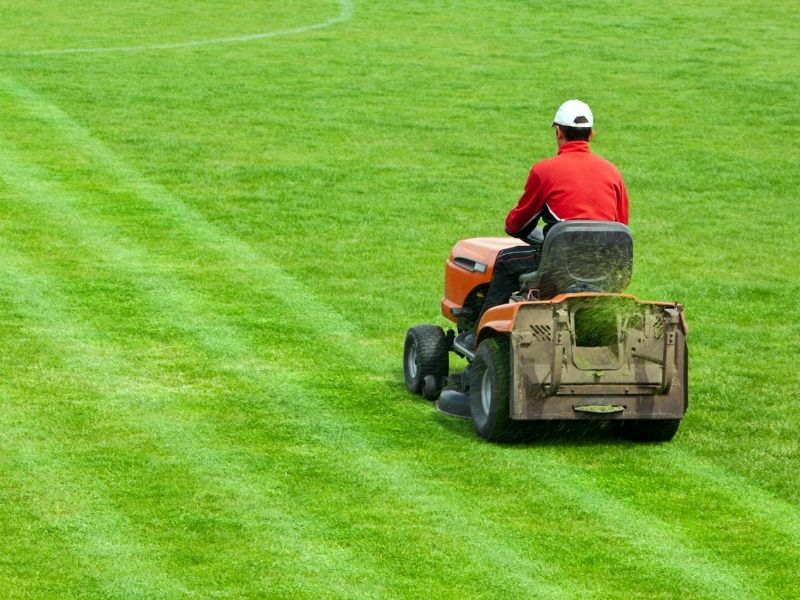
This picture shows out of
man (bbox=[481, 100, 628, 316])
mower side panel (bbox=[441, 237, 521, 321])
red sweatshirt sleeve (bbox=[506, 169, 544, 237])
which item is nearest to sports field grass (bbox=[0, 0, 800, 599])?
mower side panel (bbox=[441, 237, 521, 321])

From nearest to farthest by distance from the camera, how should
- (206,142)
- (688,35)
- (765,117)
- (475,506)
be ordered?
1. (475,506)
2. (206,142)
3. (765,117)
4. (688,35)

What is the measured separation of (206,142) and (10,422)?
11571mm

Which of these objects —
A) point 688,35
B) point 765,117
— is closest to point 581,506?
point 765,117

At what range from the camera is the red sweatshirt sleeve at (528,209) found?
10.5 meters

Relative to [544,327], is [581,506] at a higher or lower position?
lower

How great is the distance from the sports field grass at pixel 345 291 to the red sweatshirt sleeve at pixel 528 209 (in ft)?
4.34

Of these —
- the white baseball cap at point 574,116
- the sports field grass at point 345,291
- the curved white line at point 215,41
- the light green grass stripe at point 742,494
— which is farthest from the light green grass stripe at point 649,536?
the curved white line at point 215,41

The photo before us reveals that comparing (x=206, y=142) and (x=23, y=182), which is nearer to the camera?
(x=23, y=182)

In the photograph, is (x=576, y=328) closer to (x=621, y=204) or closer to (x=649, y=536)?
(x=621, y=204)

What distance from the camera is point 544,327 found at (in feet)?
33.2

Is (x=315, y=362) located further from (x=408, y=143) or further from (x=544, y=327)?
(x=408, y=143)

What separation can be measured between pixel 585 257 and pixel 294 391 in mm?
2455

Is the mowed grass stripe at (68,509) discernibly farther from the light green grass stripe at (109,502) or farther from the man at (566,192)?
the man at (566,192)

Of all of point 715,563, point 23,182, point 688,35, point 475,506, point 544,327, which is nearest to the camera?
point 715,563
